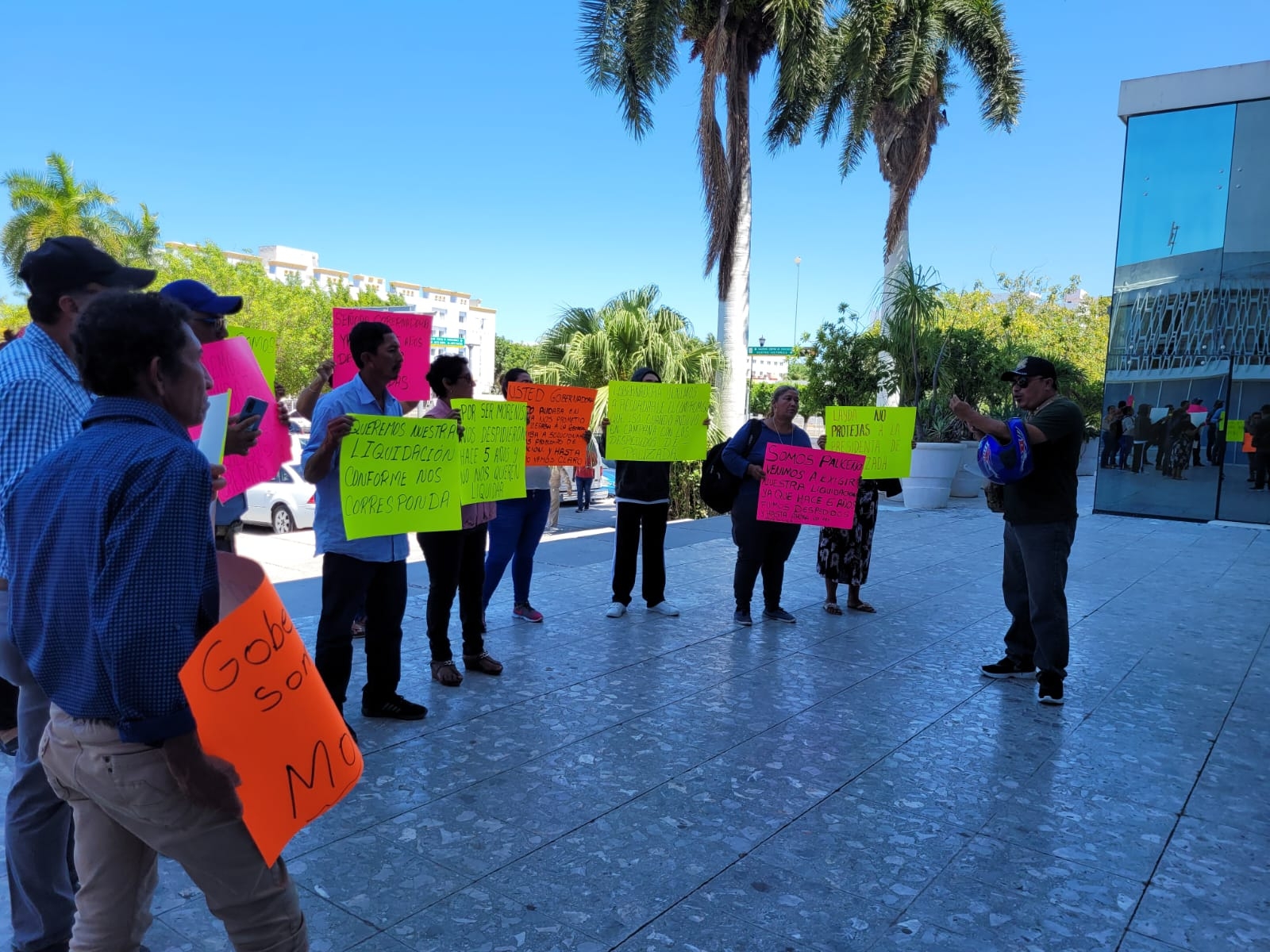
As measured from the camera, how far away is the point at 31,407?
2168 millimetres

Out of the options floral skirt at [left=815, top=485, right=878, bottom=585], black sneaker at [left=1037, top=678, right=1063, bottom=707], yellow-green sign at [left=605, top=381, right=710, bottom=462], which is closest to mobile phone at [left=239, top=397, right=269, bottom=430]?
yellow-green sign at [left=605, top=381, right=710, bottom=462]

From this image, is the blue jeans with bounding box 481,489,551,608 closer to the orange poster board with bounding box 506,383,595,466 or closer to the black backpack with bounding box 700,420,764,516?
the orange poster board with bounding box 506,383,595,466

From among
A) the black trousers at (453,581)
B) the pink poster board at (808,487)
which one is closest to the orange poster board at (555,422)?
the black trousers at (453,581)

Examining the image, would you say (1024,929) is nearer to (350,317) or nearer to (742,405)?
(350,317)

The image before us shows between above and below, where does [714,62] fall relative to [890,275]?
above

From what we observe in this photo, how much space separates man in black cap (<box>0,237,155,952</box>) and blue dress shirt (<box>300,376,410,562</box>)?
1.49m

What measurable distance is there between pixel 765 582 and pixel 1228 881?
3.90m

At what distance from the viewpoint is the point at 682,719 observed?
453cm

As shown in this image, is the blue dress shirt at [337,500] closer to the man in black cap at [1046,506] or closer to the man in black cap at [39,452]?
the man in black cap at [39,452]

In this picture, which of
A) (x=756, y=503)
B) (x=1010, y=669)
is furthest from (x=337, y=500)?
(x=1010, y=669)

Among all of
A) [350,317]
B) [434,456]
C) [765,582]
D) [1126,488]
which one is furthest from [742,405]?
[434,456]

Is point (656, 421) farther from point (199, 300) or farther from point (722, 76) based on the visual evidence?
point (722, 76)

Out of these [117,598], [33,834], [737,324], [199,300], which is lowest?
[33,834]

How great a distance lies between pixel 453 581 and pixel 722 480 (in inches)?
91.5
